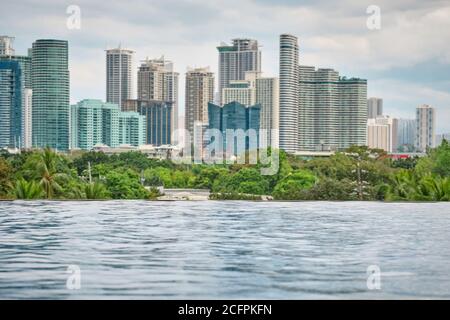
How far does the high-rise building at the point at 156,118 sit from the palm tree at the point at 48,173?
6.36 m

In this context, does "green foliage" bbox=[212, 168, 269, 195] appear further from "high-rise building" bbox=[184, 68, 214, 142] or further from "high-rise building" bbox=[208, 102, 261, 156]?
"high-rise building" bbox=[184, 68, 214, 142]

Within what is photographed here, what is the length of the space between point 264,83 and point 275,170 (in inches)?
151

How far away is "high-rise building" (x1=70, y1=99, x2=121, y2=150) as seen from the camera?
60.0 ft

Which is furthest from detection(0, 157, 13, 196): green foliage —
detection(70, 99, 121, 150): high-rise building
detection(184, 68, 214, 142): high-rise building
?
detection(184, 68, 214, 142): high-rise building

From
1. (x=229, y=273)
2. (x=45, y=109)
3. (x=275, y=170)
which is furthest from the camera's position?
(x=45, y=109)

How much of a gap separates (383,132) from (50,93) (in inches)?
→ 321

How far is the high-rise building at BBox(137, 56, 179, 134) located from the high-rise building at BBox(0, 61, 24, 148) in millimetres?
3139

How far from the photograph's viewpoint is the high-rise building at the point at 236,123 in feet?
60.8

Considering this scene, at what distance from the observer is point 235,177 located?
1494cm

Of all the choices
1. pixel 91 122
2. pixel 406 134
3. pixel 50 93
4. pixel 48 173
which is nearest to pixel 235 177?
pixel 48 173

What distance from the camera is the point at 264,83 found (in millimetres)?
18766

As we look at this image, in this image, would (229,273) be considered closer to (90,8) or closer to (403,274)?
(403,274)

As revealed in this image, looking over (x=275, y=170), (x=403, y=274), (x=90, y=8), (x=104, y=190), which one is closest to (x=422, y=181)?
(x=275, y=170)

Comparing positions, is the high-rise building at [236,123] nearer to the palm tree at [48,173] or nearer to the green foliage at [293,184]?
the green foliage at [293,184]
